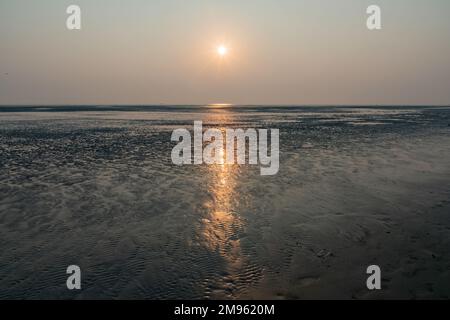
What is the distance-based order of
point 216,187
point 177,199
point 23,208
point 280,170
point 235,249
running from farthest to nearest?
point 280,170 < point 216,187 < point 177,199 < point 23,208 < point 235,249

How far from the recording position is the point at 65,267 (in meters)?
7.35

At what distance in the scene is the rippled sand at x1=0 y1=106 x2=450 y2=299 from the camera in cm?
671

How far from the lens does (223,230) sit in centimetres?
952

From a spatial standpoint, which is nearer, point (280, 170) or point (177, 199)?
point (177, 199)

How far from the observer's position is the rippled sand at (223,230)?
6.71 m

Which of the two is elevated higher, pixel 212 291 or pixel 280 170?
pixel 280 170

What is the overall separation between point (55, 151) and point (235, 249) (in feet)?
60.3

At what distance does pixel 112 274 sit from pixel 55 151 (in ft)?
59.6
